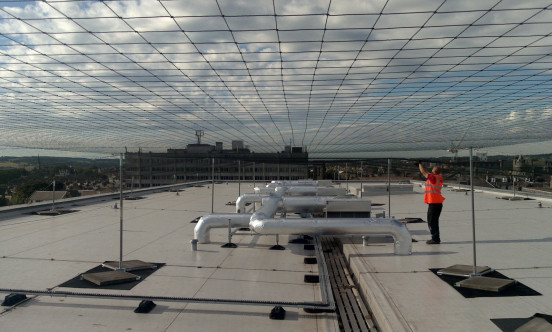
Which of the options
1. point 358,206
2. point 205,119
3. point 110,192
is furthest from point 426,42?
point 110,192

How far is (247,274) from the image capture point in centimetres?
663

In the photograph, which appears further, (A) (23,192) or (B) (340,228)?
(A) (23,192)

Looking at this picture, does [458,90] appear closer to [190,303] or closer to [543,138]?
[190,303]

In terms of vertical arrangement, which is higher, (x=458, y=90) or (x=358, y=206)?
(x=458, y=90)

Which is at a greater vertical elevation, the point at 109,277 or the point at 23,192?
the point at 23,192

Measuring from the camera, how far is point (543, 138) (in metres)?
31.4

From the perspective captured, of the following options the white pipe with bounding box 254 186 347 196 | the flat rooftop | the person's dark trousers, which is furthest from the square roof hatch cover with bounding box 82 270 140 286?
the white pipe with bounding box 254 186 347 196

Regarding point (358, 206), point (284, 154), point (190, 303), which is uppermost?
point (284, 154)

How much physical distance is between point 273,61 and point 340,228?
500 cm

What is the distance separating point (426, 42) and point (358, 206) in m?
4.48

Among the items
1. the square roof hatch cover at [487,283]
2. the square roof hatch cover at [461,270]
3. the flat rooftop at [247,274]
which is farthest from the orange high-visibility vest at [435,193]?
the square roof hatch cover at [487,283]

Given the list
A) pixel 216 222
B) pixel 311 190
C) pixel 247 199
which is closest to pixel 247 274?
pixel 216 222

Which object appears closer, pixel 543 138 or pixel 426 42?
pixel 426 42

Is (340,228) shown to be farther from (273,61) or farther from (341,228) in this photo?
(273,61)
